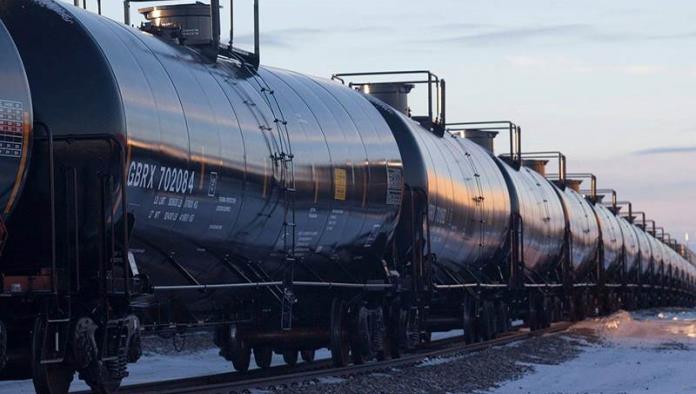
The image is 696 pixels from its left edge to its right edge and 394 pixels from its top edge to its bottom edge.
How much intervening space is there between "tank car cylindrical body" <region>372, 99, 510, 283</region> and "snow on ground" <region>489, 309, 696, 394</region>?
294 centimetres

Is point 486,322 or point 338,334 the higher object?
point 338,334

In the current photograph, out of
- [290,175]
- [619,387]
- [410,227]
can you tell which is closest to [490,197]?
[410,227]

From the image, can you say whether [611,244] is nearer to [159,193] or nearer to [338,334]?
[338,334]

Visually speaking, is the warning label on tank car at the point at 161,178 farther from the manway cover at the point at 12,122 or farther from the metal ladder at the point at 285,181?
the metal ladder at the point at 285,181

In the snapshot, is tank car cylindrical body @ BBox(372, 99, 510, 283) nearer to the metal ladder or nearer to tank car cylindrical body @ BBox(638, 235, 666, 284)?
the metal ladder

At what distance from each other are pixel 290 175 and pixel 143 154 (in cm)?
414

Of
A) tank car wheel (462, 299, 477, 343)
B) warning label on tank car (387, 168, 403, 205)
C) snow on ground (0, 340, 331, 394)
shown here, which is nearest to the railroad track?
snow on ground (0, 340, 331, 394)

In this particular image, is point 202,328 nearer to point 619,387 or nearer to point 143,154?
point 143,154

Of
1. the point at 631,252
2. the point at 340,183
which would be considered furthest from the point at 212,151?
the point at 631,252

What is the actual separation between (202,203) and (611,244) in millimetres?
39495

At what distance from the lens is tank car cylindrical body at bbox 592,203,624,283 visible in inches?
1946

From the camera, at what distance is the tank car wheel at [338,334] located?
774 inches

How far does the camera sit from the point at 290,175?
1648 cm

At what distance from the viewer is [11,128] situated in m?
10.9
